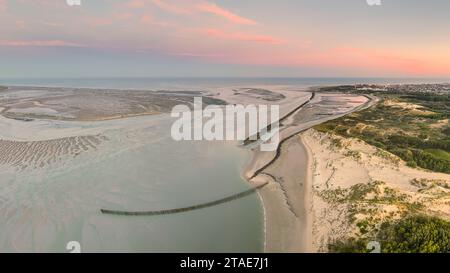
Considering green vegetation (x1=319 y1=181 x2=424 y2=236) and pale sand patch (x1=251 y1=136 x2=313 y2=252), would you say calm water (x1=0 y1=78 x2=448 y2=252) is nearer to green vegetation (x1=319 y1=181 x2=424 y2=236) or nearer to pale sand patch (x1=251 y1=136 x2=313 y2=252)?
pale sand patch (x1=251 y1=136 x2=313 y2=252)

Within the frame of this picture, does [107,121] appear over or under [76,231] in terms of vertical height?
over

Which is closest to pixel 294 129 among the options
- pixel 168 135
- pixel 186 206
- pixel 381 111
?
pixel 168 135

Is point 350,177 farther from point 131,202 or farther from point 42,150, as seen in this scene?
point 42,150

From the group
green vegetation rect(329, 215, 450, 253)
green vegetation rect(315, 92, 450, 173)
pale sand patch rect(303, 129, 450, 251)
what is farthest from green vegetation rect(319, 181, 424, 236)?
green vegetation rect(315, 92, 450, 173)

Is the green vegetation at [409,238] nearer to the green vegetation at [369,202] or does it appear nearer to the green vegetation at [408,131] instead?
the green vegetation at [369,202]
